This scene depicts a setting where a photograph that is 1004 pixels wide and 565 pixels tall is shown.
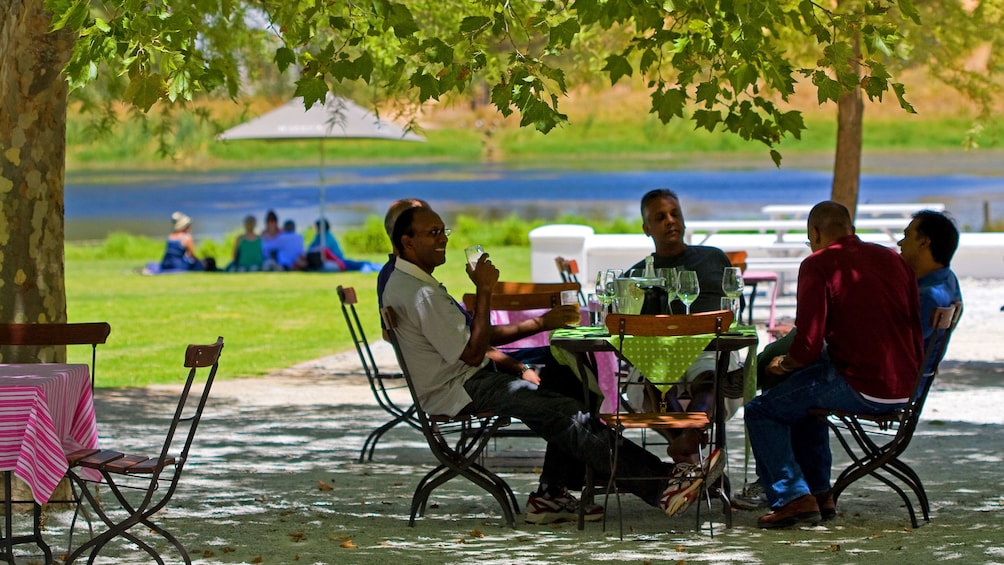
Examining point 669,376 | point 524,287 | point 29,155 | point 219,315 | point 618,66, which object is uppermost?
point 618,66

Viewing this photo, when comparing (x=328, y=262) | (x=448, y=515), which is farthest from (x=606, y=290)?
(x=328, y=262)

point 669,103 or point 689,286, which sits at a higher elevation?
point 669,103

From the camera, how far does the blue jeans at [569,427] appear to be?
5.37m

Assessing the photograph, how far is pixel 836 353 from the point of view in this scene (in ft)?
17.4

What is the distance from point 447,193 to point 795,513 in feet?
195

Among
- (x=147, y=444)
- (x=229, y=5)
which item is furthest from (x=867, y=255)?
(x=147, y=444)

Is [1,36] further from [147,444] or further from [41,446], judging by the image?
[147,444]

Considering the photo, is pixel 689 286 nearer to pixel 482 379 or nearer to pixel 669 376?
pixel 669 376

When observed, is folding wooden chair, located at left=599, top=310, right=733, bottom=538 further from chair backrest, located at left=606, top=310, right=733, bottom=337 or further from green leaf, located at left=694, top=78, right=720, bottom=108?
green leaf, located at left=694, top=78, right=720, bottom=108

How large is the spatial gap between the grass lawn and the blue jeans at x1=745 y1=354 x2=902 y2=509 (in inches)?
229

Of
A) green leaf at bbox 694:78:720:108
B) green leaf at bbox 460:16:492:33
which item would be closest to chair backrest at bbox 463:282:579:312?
green leaf at bbox 694:78:720:108

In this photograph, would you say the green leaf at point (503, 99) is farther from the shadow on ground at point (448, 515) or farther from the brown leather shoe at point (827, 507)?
the brown leather shoe at point (827, 507)

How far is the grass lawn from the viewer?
37.6ft

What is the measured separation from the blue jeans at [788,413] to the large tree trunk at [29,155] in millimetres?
2677
